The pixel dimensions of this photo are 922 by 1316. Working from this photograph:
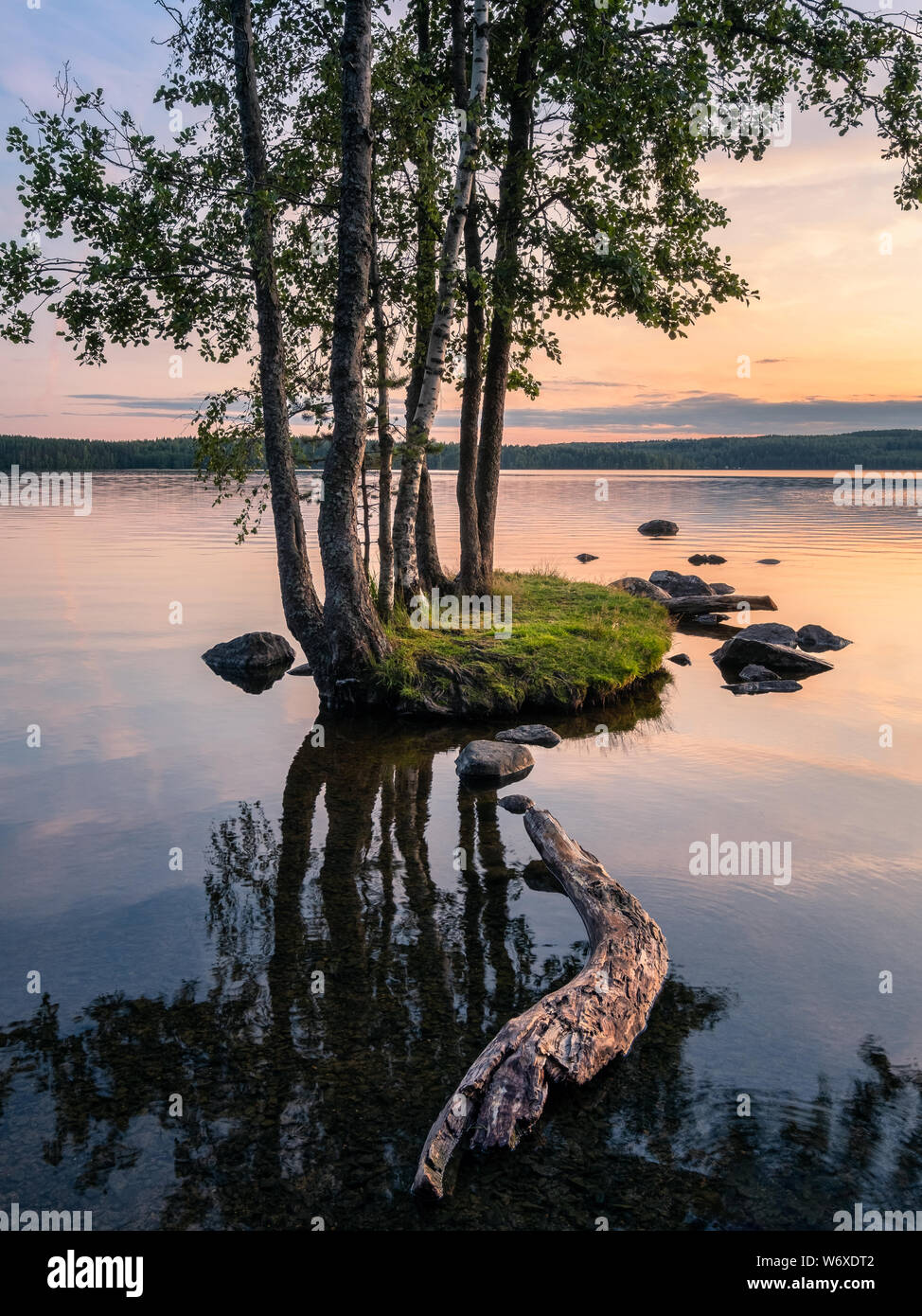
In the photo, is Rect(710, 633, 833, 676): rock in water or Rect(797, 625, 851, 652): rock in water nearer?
Rect(710, 633, 833, 676): rock in water

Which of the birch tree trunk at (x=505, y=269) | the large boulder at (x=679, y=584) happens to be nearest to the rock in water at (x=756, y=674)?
the birch tree trunk at (x=505, y=269)

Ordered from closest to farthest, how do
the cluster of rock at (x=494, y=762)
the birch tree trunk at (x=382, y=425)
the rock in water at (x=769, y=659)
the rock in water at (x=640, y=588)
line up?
the cluster of rock at (x=494, y=762) < the birch tree trunk at (x=382, y=425) < the rock in water at (x=769, y=659) < the rock in water at (x=640, y=588)

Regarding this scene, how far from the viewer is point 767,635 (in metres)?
21.9

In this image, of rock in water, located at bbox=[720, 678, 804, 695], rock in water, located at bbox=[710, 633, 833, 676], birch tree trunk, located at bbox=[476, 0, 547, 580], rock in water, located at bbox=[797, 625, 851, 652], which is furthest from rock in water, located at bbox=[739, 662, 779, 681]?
birch tree trunk, located at bbox=[476, 0, 547, 580]

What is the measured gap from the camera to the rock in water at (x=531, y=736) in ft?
46.8

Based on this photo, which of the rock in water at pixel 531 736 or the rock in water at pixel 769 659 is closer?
the rock in water at pixel 531 736

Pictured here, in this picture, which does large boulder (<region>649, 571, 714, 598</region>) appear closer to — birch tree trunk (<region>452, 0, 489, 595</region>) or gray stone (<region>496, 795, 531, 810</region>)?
birch tree trunk (<region>452, 0, 489, 595</region>)

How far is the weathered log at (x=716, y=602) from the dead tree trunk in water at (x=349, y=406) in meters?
14.7

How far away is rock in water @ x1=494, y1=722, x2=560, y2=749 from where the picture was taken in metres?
14.3

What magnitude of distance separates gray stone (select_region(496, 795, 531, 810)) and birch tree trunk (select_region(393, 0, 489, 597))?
22.7 feet

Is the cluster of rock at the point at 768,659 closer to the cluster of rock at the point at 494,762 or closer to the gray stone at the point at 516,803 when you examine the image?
the cluster of rock at the point at 494,762

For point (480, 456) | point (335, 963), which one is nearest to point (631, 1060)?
point (335, 963)

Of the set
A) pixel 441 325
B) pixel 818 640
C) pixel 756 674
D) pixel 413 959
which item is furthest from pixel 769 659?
pixel 413 959
